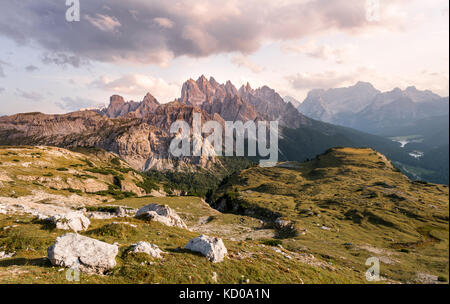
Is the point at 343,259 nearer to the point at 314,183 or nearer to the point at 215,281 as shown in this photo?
the point at 215,281

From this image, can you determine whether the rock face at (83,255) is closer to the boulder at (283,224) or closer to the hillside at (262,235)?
the hillside at (262,235)

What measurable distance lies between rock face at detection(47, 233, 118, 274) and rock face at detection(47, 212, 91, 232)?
48.0 ft

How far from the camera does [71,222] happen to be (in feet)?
115

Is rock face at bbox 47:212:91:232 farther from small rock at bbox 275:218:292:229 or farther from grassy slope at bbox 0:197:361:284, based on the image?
small rock at bbox 275:218:292:229

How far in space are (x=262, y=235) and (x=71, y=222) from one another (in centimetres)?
5711

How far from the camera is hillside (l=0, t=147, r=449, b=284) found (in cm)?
2205

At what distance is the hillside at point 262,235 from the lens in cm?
2205

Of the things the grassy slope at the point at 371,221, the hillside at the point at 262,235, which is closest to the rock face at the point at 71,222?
the hillside at the point at 262,235

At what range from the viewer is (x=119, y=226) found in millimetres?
37750

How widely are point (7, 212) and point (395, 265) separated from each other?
81.6 metres

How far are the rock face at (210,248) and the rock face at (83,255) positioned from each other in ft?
32.5

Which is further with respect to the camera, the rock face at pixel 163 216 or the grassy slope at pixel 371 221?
the rock face at pixel 163 216

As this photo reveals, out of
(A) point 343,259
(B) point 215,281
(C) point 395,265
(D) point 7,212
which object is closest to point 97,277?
(B) point 215,281
